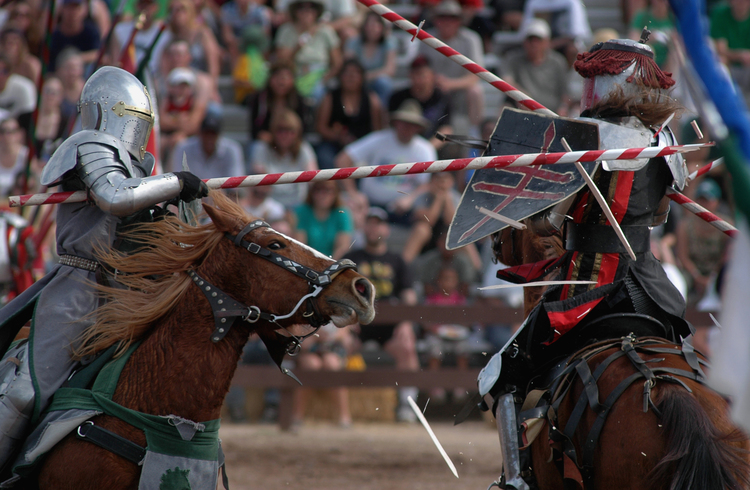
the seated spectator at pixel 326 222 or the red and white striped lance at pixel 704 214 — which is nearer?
the red and white striped lance at pixel 704 214

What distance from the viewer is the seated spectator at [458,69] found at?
32.9 feet

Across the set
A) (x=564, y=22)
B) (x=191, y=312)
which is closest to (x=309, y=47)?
(x=564, y=22)

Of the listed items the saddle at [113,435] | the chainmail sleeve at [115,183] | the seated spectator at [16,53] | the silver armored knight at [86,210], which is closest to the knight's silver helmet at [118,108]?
the silver armored knight at [86,210]

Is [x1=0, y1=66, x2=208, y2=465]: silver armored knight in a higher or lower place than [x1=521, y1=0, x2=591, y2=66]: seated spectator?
higher

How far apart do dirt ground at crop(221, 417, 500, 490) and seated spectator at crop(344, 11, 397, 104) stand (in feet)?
14.9

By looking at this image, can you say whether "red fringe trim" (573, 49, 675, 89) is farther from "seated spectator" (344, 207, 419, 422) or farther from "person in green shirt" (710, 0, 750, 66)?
"person in green shirt" (710, 0, 750, 66)

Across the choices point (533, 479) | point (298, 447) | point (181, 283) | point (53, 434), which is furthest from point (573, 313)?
point (298, 447)

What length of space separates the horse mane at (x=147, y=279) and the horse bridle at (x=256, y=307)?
0.13 m

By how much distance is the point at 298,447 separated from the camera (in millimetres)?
7902

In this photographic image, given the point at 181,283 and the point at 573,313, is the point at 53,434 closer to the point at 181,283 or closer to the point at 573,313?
the point at 181,283

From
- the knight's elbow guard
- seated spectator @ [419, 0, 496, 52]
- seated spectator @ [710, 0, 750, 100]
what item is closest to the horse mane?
the knight's elbow guard

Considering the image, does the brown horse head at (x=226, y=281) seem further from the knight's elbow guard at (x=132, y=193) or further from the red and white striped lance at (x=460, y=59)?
the red and white striped lance at (x=460, y=59)

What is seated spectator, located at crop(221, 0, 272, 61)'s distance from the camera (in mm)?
10969

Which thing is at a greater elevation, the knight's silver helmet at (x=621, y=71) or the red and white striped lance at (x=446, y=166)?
the knight's silver helmet at (x=621, y=71)
